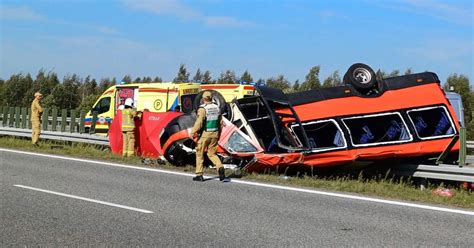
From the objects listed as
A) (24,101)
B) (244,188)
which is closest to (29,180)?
(244,188)

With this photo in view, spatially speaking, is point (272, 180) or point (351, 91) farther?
point (351, 91)

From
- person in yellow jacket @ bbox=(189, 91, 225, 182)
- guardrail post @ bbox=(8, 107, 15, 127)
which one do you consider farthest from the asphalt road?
guardrail post @ bbox=(8, 107, 15, 127)

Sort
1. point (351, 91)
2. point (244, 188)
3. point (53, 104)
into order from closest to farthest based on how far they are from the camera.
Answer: point (244, 188) → point (351, 91) → point (53, 104)

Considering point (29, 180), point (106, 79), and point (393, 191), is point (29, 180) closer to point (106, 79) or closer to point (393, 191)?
point (393, 191)

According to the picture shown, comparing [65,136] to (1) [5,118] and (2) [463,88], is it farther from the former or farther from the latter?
(2) [463,88]

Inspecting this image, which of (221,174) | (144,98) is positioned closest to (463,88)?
(144,98)

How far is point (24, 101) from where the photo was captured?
126 feet

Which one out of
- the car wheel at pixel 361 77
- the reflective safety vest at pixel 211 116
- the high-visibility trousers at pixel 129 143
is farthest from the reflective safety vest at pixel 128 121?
the car wheel at pixel 361 77

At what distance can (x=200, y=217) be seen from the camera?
683cm

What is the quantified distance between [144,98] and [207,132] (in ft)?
37.5

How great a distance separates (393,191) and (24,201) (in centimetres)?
616

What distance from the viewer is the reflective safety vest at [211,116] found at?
9789mm

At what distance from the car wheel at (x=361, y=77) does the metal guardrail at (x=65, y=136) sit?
7.56 meters

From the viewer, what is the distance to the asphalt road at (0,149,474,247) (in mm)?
5766
